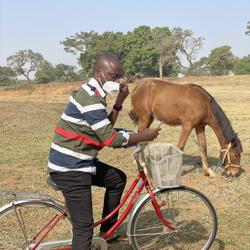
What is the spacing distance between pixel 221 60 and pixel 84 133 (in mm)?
66704

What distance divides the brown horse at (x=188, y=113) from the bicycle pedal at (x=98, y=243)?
472 centimetres

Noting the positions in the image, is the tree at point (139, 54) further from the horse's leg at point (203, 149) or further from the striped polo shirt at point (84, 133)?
the striped polo shirt at point (84, 133)

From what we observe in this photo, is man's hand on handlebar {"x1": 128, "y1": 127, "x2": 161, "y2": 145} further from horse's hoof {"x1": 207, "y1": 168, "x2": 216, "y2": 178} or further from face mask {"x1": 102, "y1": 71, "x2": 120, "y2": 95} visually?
horse's hoof {"x1": 207, "y1": 168, "x2": 216, "y2": 178}

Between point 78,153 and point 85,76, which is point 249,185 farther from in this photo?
point 85,76

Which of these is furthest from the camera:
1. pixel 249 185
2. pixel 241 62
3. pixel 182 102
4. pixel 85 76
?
pixel 241 62

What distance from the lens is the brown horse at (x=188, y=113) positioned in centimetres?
843

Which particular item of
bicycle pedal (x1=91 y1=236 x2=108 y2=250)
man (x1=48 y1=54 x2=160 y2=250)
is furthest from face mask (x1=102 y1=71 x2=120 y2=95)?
bicycle pedal (x1=91 y1=236 x2=108 y2=250)

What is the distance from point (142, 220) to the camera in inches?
186

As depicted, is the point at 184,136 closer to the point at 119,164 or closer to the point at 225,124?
the point at 225,124

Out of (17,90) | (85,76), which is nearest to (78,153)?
(17,90)

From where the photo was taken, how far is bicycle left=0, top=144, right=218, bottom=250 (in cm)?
395

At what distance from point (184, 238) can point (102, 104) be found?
206cm

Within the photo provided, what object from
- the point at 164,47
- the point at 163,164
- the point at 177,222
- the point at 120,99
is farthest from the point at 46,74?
the point at 163,164

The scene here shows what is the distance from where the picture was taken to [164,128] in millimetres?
15734
